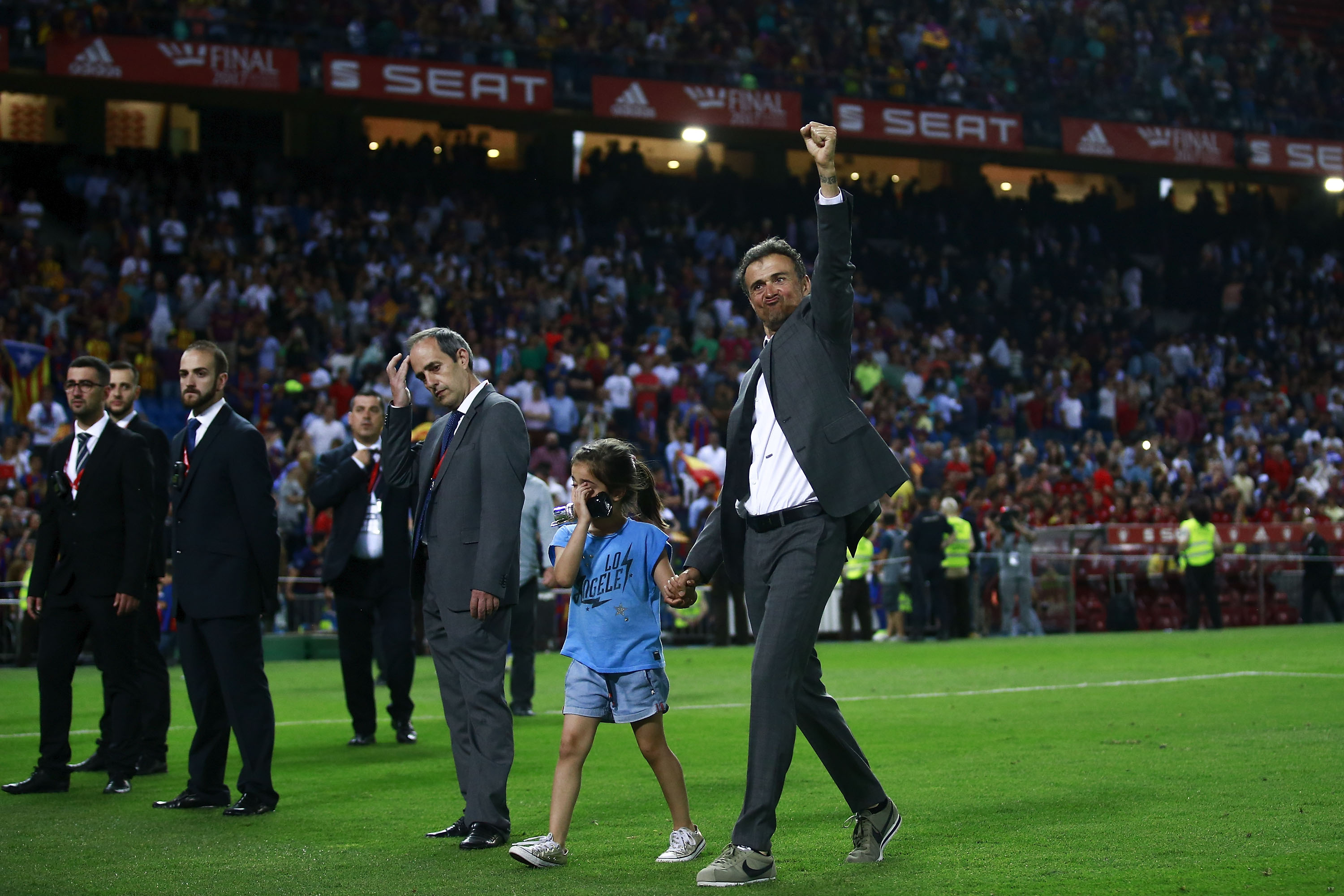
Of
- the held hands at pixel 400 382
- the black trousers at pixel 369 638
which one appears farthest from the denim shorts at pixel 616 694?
the black trousers at pixel 369 638

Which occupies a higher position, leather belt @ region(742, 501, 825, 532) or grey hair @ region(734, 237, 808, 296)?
grey hair @ region(734, 237, 808, 296)

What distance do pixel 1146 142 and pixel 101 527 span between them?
30.8 meters

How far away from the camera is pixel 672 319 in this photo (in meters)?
28.2

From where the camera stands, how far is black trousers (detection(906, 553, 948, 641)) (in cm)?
2066

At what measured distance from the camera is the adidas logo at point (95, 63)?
24.7 m

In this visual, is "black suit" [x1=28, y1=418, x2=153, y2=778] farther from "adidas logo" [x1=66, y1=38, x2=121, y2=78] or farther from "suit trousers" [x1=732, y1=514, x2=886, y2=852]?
"adidas logo" [x1=66, y1=38, x2=121, y2=78]

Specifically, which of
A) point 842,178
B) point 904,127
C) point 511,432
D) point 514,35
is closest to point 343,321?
point 514,35

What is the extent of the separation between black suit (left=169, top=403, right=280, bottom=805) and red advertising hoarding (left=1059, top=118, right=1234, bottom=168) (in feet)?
96.1

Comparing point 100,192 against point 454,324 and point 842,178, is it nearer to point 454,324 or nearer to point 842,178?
point 454,324

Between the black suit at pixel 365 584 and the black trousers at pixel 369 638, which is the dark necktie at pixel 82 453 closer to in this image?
the black suit at pixel 365 584

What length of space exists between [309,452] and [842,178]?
69.8 feet

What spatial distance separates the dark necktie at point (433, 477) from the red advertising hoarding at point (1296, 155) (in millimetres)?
32716

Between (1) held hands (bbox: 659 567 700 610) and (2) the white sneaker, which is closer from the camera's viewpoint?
(1) held hands (bbox: 659 567 700 610)

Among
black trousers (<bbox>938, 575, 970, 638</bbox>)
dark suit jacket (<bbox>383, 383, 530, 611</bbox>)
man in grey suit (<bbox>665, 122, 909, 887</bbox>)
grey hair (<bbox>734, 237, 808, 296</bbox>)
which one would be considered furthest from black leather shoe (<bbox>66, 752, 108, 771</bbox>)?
black trousers (<bbox>938, 575, 970, 638</bbox>)
